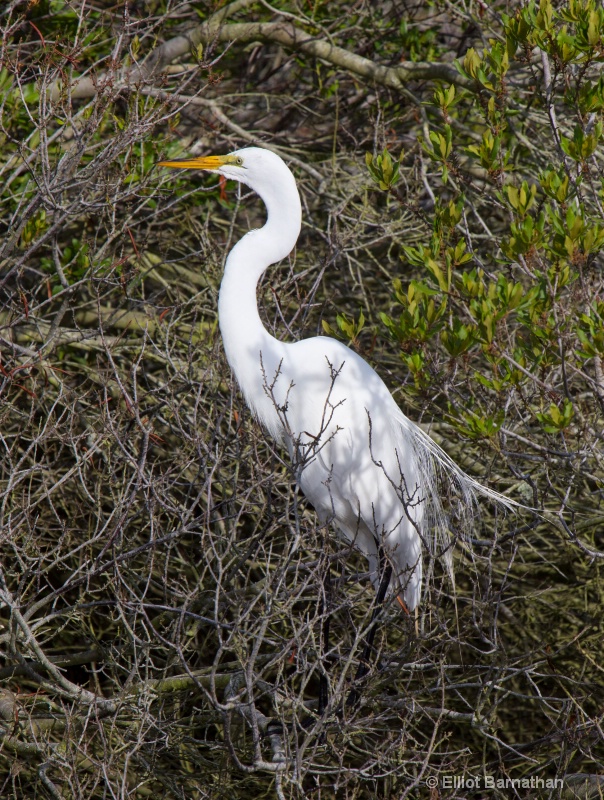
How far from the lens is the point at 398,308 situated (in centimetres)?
461

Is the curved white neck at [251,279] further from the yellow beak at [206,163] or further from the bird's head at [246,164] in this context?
the yellow beak at [206,163]

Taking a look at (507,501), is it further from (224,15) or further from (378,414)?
(224,15)

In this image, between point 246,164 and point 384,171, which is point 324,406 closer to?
point 384,171

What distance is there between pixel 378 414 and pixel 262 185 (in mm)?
940

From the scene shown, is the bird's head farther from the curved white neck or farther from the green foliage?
the green foliage

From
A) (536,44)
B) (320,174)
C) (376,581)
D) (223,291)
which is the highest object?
(536,44)

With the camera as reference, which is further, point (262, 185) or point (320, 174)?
point (320, 174)

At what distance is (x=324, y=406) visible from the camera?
2.99 meters

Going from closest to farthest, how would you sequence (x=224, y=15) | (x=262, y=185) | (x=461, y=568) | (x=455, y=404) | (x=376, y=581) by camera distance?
(x=455, y=404), (x=262, y=185), (x=376, y=581), (x=461, y=568), (x=224, y=15)

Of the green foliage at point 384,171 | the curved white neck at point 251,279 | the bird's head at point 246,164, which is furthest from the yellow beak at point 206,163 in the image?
the green foliage at point 384,171

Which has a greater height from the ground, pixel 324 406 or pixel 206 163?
pixel 206 163

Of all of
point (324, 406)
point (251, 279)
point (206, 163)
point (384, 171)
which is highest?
point (384, 171)

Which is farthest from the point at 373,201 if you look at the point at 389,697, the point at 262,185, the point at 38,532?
the point at 389,697

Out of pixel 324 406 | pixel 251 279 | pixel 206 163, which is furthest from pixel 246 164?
pixel 324 406
